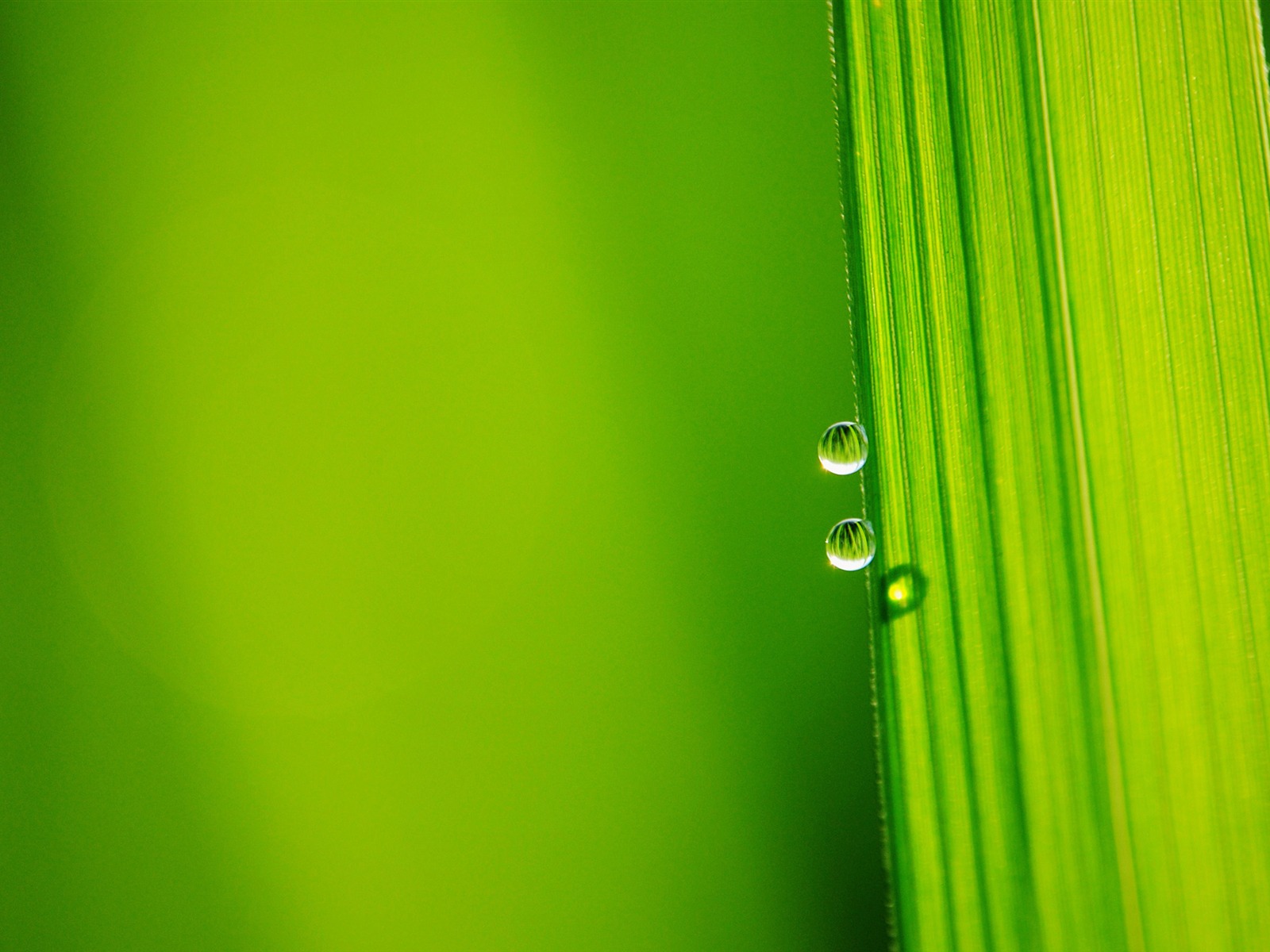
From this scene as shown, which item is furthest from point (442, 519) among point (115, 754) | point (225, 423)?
point (115, 754)

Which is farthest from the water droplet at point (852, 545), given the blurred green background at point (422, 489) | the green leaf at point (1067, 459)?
the blurred green background at point (422, 489)

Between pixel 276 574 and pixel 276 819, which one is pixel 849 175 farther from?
pixel 276 819

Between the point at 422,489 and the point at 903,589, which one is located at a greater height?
the point at 422,489

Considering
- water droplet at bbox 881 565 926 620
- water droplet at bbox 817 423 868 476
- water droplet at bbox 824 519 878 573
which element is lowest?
water droplet at bbox 881 565 926 620

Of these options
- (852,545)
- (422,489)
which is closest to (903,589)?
(852,545)

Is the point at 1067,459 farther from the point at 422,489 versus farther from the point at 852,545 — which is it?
the point at 422,489

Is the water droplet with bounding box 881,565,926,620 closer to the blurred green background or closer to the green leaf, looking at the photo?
the green leaf

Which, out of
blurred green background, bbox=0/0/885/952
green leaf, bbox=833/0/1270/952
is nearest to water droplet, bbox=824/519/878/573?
green leaf, bbox=833/0/1270/952
